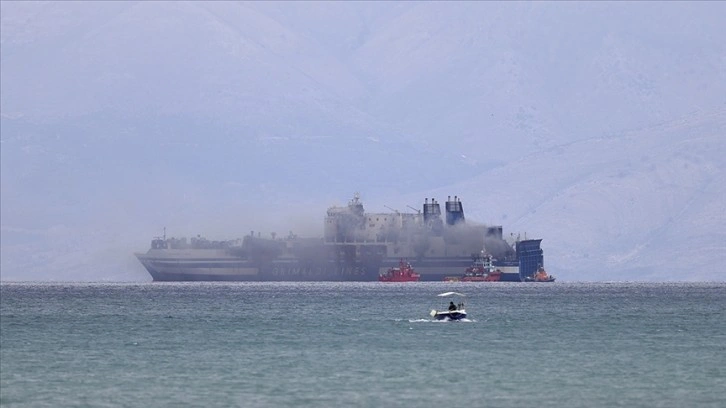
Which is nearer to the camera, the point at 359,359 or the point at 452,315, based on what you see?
the point at 359,359

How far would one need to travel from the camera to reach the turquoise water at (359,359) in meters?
81.9

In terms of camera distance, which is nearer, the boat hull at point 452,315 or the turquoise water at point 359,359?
the turquoise water at point 359,359

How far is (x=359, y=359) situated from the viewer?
10162 centimetres

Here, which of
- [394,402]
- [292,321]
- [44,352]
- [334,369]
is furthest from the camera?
[292,321]

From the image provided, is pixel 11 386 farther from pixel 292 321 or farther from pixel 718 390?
pixel 292 321

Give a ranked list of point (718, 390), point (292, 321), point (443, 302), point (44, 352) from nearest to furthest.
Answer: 1. point (718, 390)
2. point (44, 352)
3. point (292, 321)
4. point (443, 302)

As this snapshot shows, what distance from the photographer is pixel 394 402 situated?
7956 centimetres

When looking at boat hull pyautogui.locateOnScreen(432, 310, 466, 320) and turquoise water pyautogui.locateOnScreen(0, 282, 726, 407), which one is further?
boat hull pyautogui.locateOnScreen(432, 310, 466, 320)

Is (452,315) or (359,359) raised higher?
(452,315)

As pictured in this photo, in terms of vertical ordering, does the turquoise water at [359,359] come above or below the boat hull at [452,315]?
below

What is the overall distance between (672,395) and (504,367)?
1490 centimetres

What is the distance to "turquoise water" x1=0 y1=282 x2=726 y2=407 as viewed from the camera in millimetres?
81938

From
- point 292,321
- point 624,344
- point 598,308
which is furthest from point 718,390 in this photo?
point 598,308

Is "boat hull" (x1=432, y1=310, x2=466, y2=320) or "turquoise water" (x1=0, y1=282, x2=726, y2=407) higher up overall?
"boat hull" (x1=432, y1=310, x2=466, y2=320)
